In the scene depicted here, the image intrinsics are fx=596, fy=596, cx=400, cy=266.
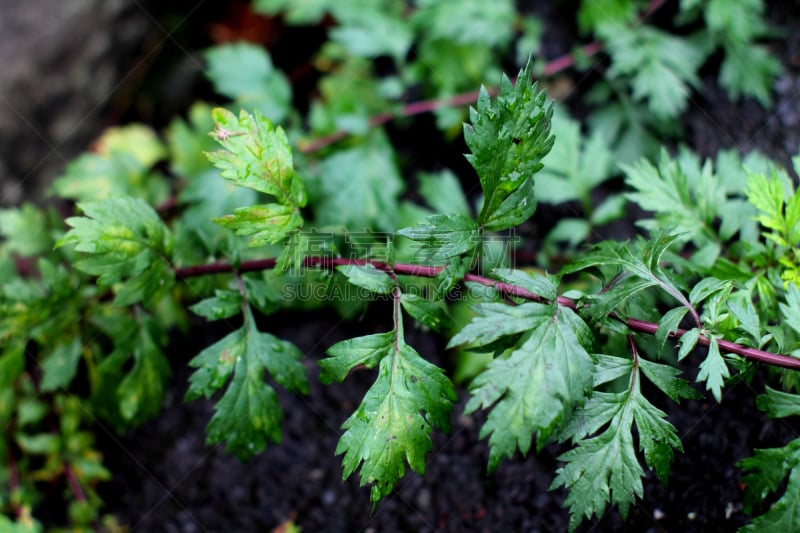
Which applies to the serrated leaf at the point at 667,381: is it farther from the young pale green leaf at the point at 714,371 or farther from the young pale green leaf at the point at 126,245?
the young pale green leaf at the point at 126,245

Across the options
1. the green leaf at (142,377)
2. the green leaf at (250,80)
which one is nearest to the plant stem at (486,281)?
the green leaf at (142,377)

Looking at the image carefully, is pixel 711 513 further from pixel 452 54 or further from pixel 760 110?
pixel 452 54

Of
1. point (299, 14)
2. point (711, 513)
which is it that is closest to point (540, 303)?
point (711, 513)

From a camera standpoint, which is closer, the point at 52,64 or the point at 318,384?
the point at 318,384

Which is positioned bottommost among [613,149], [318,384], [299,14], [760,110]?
[318,384]

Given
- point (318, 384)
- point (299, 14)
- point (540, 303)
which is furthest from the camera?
point (299, 14)

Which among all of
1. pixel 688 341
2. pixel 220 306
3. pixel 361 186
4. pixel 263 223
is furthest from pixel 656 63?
pixel 220 306

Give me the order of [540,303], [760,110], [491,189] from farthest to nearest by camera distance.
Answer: [760,110]
[491,189]
[540,303]
